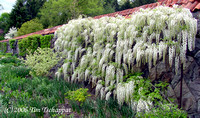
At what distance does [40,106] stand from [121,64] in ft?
6.61

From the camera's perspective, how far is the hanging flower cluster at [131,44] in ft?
9.86

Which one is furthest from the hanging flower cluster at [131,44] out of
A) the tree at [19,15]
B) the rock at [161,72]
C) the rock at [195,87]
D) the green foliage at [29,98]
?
the tree at [19,15]

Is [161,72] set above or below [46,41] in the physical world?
below

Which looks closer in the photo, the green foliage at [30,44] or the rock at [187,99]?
the rock at [187,99]

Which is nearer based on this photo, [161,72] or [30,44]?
[161,72]

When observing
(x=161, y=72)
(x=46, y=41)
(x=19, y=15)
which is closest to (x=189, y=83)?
(x=161, y=72)

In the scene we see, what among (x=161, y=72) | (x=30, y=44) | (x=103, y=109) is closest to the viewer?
(x=103, y=109)

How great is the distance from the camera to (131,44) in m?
3.46

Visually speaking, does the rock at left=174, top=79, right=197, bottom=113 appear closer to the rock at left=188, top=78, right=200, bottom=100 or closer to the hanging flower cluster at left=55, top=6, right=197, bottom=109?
the rock at left=188, top=78, right=200, bottom=100

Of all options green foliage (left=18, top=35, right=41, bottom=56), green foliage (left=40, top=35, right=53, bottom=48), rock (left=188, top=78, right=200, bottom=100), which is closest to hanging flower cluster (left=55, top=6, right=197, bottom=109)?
rock (left=188, top=78, right=200, bottom=100)

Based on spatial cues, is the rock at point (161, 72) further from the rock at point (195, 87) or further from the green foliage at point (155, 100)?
the rock at point (195, 87)

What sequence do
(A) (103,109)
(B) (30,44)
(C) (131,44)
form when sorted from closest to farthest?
(A) (103,109)
(C) (131,44)
(B) (30,44)

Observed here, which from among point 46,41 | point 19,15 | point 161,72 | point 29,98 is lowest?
point 29,98

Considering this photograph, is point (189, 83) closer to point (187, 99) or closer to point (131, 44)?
point (187, 99)
